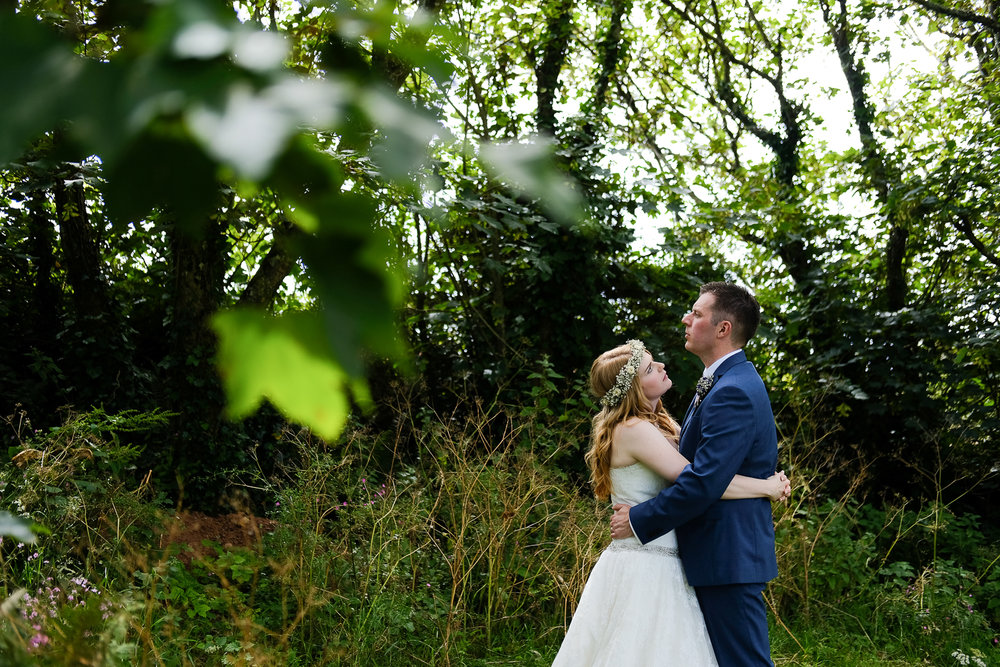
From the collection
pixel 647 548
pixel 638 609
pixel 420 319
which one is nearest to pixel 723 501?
pixel 647 548

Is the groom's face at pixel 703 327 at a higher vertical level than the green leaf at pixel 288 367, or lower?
higher

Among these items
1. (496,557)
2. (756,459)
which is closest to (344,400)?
(756,459)

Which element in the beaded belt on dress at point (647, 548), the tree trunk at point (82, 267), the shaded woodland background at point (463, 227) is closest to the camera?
the shaded woodland background at point (463, 227)

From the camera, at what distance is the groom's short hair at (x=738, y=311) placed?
294cm

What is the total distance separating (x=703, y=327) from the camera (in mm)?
2959

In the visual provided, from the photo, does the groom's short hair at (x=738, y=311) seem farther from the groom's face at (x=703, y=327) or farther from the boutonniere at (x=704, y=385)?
the boutonniere at (x=704, y=385)

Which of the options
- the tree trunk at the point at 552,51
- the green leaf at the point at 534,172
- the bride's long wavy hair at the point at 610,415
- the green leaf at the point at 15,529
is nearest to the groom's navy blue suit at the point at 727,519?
the bride's long wavy hair at the point at 610,415

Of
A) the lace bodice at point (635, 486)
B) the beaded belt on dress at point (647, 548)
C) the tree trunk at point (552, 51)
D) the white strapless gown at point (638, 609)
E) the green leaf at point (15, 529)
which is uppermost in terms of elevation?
the tree trunk at point (552, 51)

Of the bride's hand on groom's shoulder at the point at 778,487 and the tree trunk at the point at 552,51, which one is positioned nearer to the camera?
the bride's hand on groom's shoulder at the point at 778,487

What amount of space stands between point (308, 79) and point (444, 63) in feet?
0.47

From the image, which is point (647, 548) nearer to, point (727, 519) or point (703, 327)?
point (727, 519)

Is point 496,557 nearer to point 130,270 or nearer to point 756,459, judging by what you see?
point 756,459

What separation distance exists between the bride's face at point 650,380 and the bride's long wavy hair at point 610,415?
0.12 feet

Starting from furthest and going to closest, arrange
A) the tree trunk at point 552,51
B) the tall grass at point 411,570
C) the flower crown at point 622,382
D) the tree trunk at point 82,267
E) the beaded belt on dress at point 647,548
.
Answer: the tree trunk at point 552,51, the tree trunk at point 82,267, the tall grass at point 411,570, the flower crown at point 622,382, the beaded belt on dress at point 647,548
